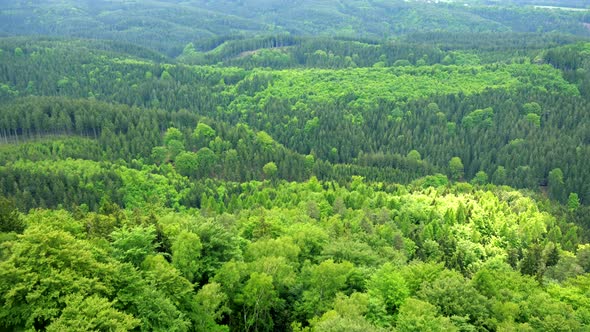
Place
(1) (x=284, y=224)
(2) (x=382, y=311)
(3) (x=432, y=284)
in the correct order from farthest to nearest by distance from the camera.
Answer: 1. (1) (x=284, y=224)
2. (3) (x=432, y=284)
3. (2) (x=382, y=311)

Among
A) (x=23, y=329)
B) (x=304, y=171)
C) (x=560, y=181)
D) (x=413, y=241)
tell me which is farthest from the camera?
(x=560, y=181)

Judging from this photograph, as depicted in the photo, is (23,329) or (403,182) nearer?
(23,329)

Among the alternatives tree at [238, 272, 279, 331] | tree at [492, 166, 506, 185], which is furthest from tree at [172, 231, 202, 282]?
tree at [492, 166, 506, 185]

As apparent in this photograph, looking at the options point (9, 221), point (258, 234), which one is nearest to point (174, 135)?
point (258, 234)

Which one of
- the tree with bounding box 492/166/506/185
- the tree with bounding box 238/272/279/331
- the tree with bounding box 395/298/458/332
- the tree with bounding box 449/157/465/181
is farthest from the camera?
the tree with bounding box 449/157/465/181

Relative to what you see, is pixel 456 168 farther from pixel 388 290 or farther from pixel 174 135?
pixel 388 290

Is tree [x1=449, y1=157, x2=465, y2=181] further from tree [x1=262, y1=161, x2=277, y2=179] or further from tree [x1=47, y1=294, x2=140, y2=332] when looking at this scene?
tree [x1=47, y1=294, x2=140, y2=332]

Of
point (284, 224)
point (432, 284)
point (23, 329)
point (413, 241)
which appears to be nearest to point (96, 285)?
point (23, 329)

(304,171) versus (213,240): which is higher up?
(213,240)

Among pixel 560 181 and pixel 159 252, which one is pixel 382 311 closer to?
pixel 159 252
